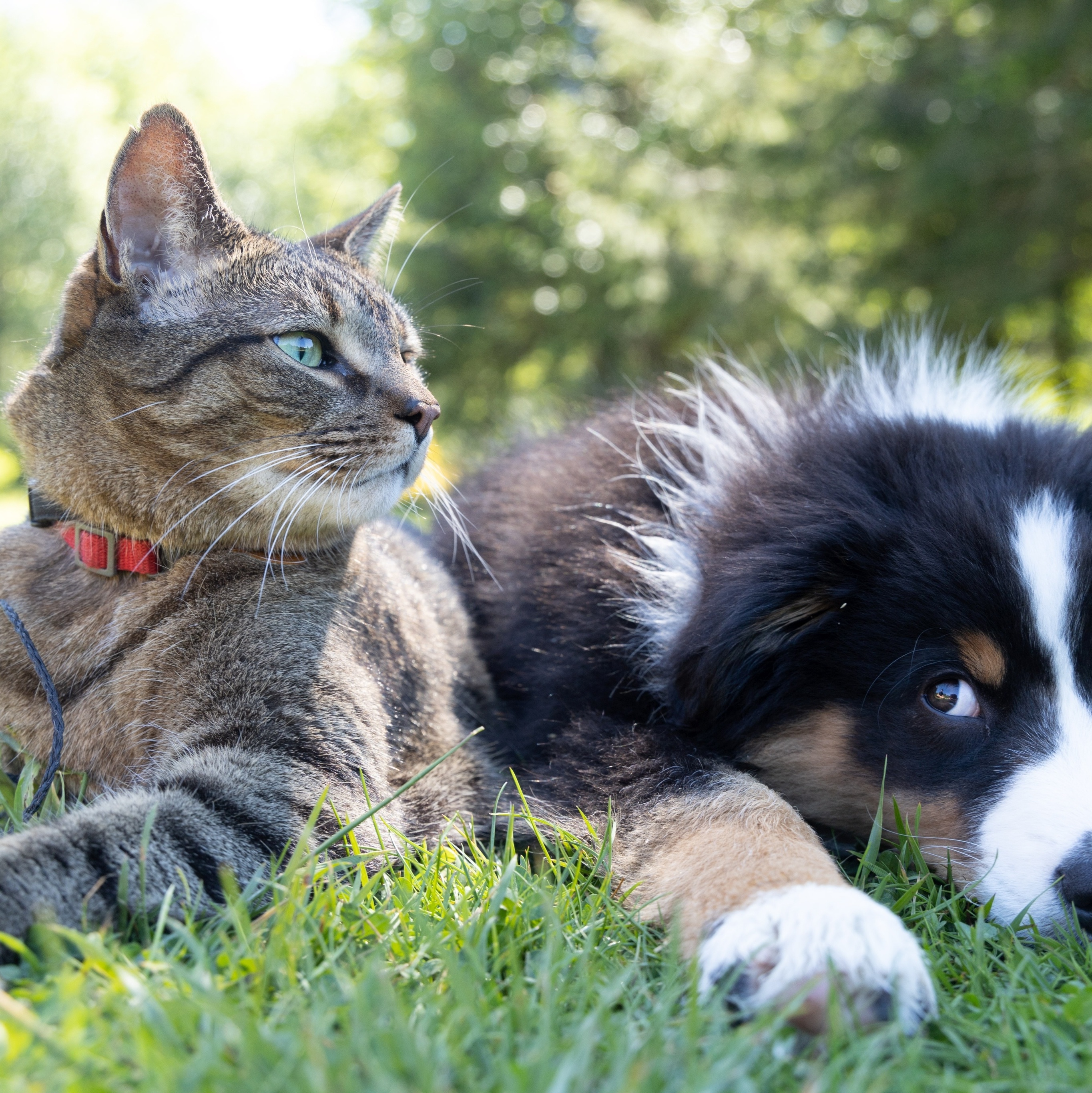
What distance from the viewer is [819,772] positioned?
2.70m

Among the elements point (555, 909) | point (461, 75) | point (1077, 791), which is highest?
point (461, 75)

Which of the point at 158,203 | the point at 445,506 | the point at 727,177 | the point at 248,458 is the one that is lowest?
the point at 445,506

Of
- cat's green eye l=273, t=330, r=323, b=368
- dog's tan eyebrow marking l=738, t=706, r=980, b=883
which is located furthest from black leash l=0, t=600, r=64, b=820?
dog's tan eyebrow marking l=738, t=706, r=980, b=883

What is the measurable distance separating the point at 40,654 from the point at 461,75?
16.4 m

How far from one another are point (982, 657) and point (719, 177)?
13719 mm

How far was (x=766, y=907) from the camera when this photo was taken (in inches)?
74.7

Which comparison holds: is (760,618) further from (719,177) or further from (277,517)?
(719,177)

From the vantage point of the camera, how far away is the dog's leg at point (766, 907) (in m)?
1.74

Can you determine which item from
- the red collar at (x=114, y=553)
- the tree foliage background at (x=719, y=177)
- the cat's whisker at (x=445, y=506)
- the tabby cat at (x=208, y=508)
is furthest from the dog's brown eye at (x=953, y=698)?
the tree foliage background at (x=719, y=177)

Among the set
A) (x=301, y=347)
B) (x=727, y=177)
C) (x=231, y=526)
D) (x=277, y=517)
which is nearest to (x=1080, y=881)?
(x=277, y=517)

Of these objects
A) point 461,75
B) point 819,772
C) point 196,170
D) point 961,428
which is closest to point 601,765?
point 819,772

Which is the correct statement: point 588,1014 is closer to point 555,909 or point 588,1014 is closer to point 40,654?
point 555,909

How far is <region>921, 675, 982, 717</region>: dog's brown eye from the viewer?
2460 mm

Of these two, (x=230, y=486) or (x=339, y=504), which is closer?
(x=230, y=486)
